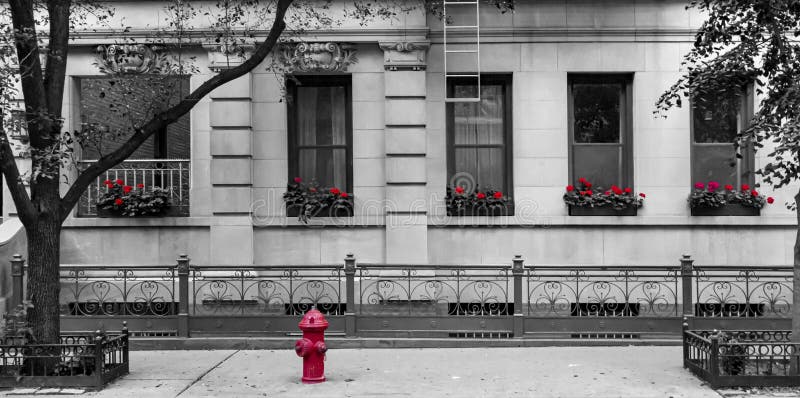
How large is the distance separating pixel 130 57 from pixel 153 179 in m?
2.41

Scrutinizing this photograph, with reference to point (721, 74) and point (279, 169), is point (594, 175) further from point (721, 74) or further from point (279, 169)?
point (279, 169)

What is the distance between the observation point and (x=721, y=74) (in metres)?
11.3

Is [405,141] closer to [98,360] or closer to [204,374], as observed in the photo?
[204,374]

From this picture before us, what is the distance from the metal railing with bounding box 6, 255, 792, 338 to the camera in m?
13.0

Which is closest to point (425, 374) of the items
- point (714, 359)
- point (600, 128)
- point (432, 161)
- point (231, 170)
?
point (714, 359)

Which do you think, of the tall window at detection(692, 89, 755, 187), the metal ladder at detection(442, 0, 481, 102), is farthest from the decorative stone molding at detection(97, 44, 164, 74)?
the tall window at detection(692, 89, 755, 187)

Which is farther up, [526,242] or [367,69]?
[367,69]

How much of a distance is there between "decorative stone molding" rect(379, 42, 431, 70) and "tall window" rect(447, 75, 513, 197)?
3.72 ft

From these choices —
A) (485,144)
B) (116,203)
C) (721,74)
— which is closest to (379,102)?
(485,144)

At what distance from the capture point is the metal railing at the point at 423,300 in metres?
13.0

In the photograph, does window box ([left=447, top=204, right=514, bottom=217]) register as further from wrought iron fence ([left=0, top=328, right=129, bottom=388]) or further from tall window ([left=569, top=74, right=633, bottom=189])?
wrought iron fence ([left=0, top=328, right=129, bottom=388])

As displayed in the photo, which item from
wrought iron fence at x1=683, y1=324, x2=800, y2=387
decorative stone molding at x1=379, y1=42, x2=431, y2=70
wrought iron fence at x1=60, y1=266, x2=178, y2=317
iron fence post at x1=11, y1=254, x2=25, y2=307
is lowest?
wrought iron fence at x1=683, y1=324, x2=800, y2=387

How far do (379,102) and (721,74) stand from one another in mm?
6413

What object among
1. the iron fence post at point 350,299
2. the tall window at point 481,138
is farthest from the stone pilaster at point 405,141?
the iron fence post at point 350,299
